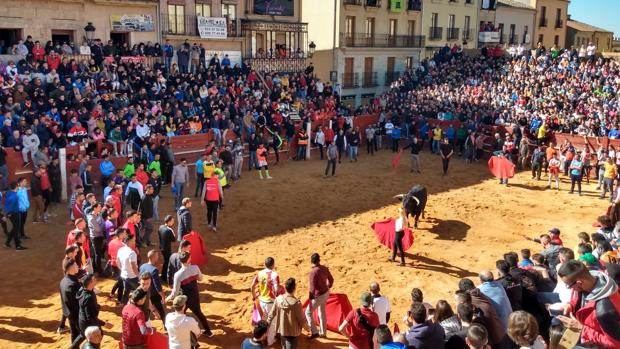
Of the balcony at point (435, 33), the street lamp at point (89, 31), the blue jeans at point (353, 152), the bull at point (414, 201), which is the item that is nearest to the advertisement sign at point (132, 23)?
the street lamp at point (89, 31)

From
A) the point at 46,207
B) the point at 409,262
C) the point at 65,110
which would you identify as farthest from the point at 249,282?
the point at 65,110

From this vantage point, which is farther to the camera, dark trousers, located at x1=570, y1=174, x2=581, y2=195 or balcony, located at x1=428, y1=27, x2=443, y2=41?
balcony, located at x1=428, y1=27, x2=443, y2=41

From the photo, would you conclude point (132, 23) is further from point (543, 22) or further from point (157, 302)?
point (543, 22)

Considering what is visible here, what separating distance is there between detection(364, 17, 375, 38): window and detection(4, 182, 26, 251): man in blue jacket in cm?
3061

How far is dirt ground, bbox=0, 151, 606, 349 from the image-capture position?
10.0 meters

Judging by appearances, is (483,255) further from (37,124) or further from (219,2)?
(219,2)

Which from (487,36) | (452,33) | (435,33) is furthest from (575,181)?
(487,36)

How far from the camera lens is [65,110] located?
A: 18.7 m

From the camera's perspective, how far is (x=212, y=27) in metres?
28.8

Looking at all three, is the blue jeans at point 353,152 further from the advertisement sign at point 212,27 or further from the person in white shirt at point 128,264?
the person in white shirt at point 128,264

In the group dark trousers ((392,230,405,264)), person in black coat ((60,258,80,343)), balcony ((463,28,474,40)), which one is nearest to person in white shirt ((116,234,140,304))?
person in black coat ((60,258,80,343))

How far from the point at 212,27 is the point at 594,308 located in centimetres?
2619

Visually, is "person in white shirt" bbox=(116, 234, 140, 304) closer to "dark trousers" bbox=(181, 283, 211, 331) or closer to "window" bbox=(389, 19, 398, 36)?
"dark trousers" bbox=(181, 283, 211, 331)

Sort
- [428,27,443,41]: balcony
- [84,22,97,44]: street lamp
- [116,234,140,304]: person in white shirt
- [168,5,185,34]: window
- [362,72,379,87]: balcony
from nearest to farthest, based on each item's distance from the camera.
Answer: [116,234,140,304]: person in white shirt
[84,22,97,44]: street lamp
[168,5,185,34]: window
[362,72,379,87]: balcony
[428,27,443,41]: balcony
